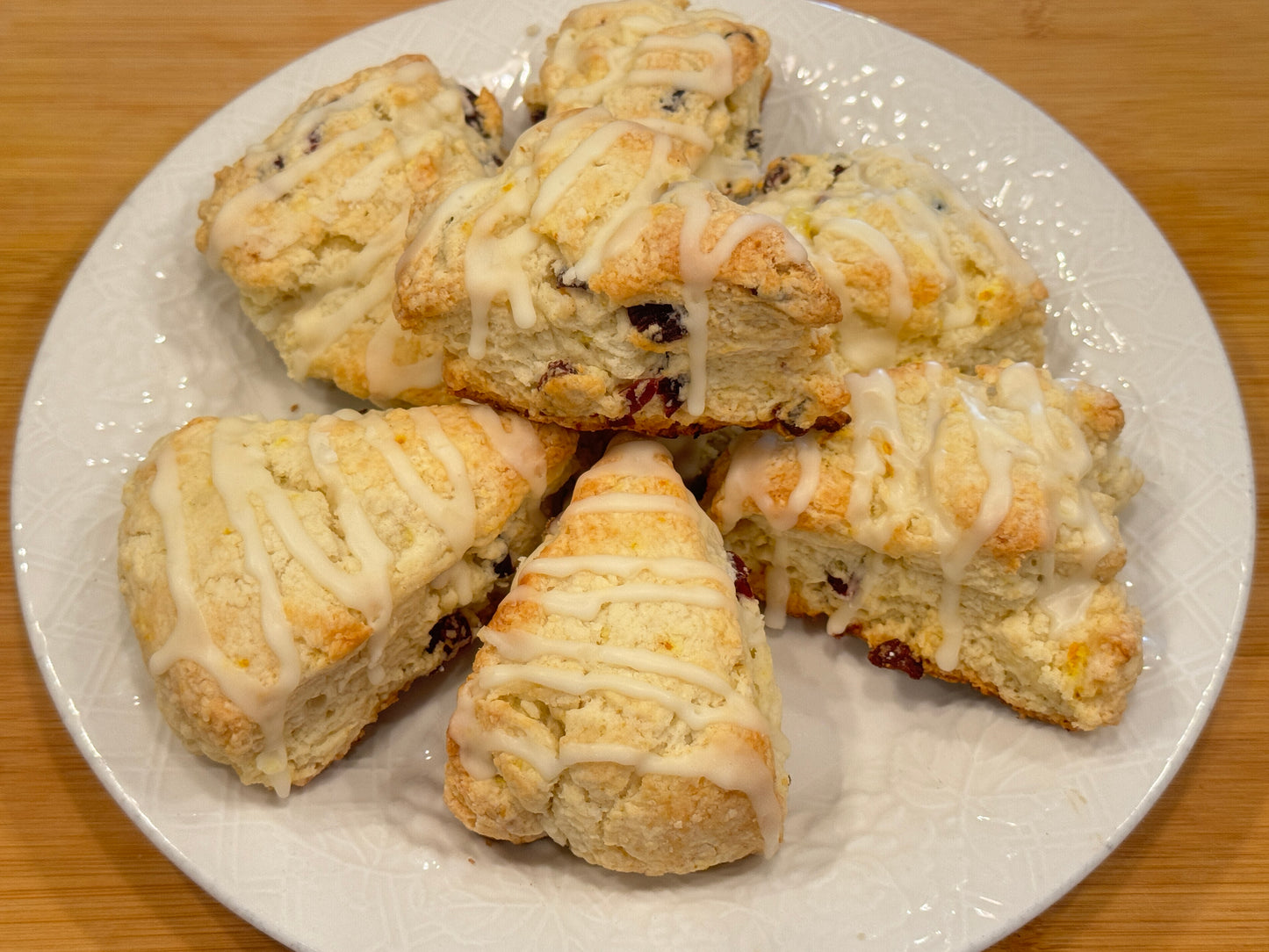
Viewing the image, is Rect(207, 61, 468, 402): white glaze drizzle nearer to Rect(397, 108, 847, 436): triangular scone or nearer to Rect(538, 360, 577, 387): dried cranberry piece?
Rect(397, 108, 847, 436): triangular scone

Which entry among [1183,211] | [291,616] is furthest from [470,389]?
[1183,211]

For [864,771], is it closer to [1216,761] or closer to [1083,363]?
[1216,761]

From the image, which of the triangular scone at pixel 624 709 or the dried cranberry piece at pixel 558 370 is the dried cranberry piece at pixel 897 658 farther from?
the dried cranberry piece at pixel 558 370

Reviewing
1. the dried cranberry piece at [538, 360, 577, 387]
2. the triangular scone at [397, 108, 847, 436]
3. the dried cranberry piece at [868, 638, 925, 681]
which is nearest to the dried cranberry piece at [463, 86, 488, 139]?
the triangular scone at [397, 108, 847, 436]

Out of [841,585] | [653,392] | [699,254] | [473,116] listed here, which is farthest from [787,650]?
[473,116]

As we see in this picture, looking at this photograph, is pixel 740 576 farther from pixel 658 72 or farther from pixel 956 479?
pixel 658 72

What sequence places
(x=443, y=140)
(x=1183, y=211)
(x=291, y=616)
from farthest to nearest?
(x=1183, y=211), (x=443, y=140), (x=291, y=616)

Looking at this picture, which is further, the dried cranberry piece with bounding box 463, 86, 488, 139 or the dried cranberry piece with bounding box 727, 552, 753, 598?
the dried cranberry piece with bounding box 463, 86, 488, 139
